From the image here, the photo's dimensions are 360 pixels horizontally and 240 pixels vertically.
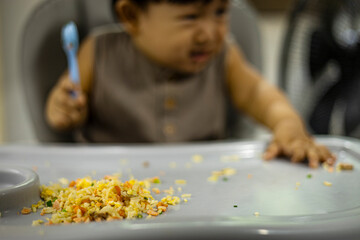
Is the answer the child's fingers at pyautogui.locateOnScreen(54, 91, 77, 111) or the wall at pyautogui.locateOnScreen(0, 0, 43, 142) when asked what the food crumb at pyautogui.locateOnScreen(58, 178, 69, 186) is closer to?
the child's fingers at pyautogui.locateOnScreen(54, 91, 77, 111)

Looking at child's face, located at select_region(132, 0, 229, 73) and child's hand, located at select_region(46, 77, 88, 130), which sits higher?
Result: child's face, located at select_region(132, 0, 229, 73)

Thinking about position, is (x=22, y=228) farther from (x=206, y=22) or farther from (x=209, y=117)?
(x=209, y=117)

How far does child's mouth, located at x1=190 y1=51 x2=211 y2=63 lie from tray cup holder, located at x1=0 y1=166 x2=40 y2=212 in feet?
1.52

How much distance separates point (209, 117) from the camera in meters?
0.99

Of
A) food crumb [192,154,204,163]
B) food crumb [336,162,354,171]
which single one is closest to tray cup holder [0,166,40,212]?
food crumb [192,154,204,163]

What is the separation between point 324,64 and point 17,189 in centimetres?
66

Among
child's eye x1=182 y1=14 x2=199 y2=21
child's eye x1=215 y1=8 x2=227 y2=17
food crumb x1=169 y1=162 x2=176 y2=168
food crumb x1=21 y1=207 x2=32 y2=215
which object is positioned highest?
child's eye x1=215 y1=8 x2=227 y2=17

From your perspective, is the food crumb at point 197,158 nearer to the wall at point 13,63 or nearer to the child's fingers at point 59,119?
the child's fingers at point 59,119

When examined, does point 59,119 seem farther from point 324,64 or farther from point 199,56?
point 324,64

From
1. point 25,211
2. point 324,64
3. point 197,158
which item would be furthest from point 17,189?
point 324,64

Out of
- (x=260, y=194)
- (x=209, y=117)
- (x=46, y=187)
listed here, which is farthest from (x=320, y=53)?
(x=46, y=187)

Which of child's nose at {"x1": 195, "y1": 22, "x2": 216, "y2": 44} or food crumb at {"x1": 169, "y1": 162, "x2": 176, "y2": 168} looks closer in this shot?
food crumb at {"x1": 169, "y1": 162, "x2": 176, "y2": 168}

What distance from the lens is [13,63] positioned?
1415mm

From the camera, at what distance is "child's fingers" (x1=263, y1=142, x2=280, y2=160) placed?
60cm
